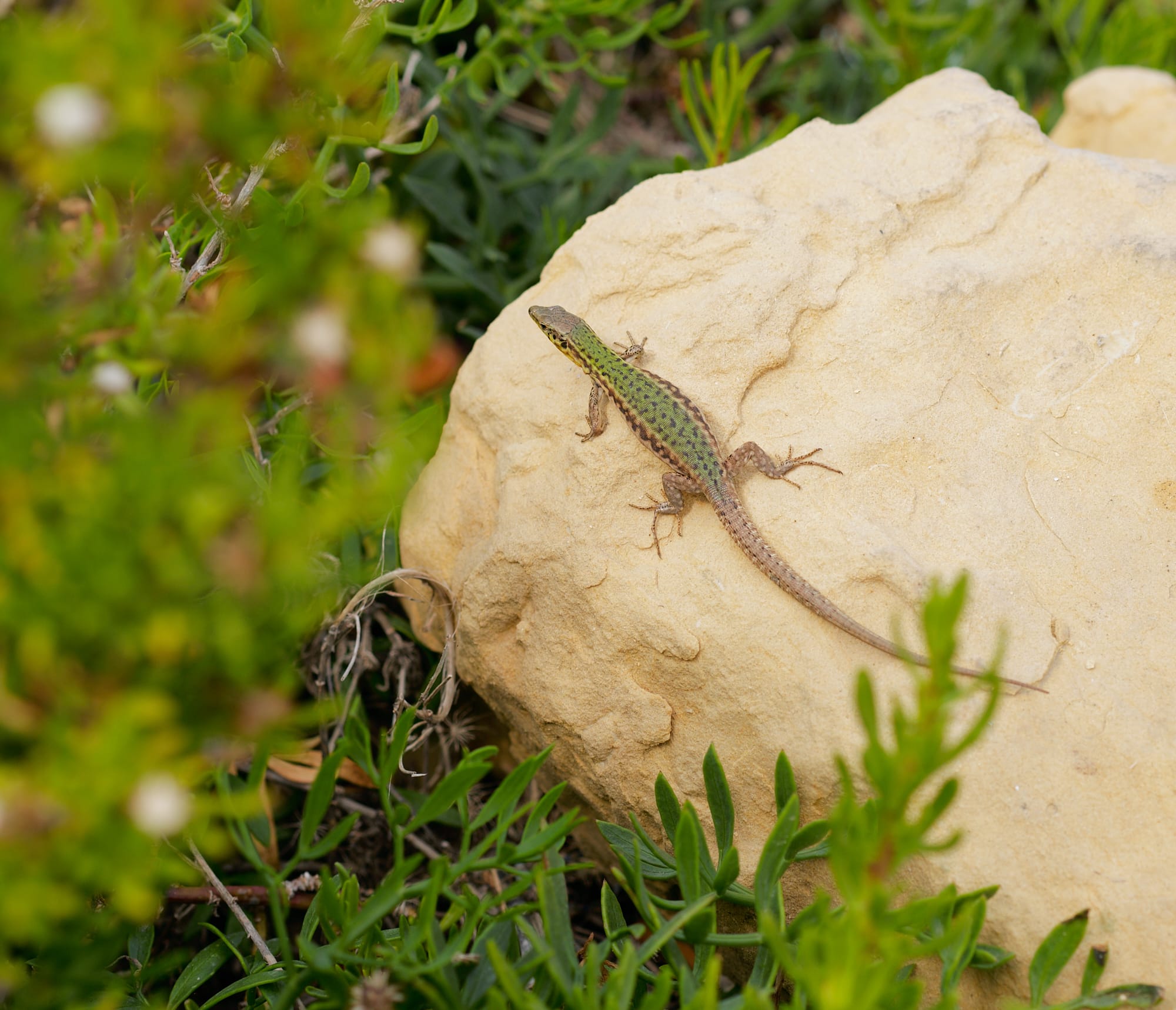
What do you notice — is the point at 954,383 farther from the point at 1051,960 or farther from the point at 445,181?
the point at 445,181

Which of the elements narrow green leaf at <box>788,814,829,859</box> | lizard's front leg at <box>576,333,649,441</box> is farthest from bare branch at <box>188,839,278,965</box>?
lizard's front leg at <box>576,333,649,441</box>

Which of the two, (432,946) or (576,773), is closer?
(432,946)

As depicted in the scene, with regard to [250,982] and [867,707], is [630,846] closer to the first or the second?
[250,982]

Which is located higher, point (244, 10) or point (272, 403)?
point (244, 10)

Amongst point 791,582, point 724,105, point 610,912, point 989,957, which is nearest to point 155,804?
point 610,912

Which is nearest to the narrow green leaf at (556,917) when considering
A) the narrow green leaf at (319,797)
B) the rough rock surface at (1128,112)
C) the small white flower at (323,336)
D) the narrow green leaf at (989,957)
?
the narrow green leaf at (319,797)

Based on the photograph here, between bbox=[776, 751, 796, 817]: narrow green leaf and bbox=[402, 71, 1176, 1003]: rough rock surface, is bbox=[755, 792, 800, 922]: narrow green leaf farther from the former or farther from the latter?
bbox=[402, 71, 1176, 1003]: rough rock surface

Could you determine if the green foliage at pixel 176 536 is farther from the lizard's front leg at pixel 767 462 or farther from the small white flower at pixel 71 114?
the lizard's front leg at pixel 767 462

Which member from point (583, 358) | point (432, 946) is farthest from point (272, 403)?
point (432, 946)
